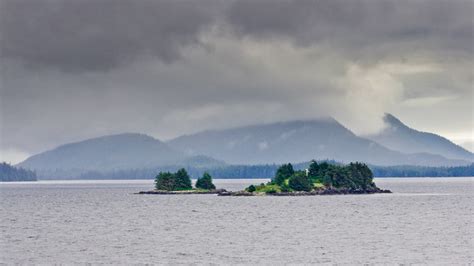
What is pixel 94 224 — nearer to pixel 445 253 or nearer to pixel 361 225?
pixel 361 225

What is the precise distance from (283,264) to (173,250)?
1945cm

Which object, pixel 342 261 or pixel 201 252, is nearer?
pixel 342 261

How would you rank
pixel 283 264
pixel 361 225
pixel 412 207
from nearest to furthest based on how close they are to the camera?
pixel 283 264
pixel 361 225
pixel 412 207

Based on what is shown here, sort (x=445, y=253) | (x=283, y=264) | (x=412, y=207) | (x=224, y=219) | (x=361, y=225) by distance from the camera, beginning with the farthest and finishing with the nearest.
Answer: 1. (x=412, y=207)
2. (x=224, y=219)
3. (x=361, y=225)
4. (x=445, y=253)
5. (x=283, y=264)

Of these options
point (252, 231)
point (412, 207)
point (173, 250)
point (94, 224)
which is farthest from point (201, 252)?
point (412, 207)

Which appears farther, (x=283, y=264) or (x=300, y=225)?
(x=300, y=225)

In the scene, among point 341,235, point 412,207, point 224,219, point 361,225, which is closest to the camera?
point 341,235

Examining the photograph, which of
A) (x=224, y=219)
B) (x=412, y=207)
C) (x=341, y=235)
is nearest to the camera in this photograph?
(x=341, y=235)

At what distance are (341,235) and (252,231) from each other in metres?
16.2

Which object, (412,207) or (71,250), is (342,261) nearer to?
(71,250)

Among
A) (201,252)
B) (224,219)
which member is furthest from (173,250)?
(224,219)

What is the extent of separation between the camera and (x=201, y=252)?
98.8 metres

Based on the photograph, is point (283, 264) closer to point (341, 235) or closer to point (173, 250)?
point (173, 250)

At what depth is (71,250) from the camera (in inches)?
4008
